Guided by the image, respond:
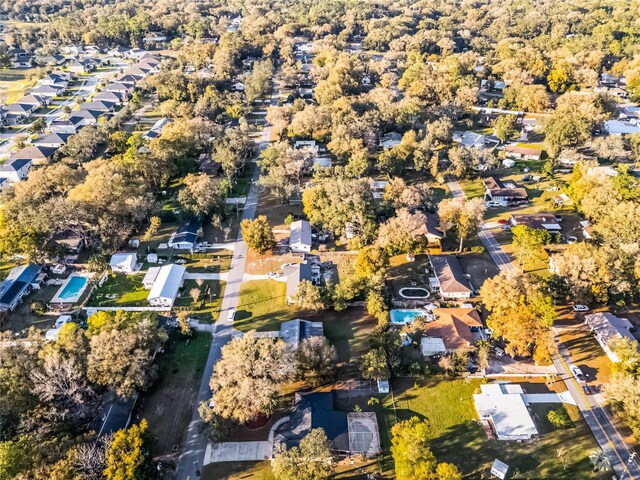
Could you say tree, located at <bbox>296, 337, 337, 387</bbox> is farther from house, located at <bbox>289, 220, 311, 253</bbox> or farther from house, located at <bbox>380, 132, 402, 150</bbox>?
house, located at <bbox>380, 132, 402, 150</bbox>

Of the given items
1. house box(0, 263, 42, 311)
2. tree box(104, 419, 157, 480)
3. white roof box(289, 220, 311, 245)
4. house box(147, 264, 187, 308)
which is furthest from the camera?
white roof box(289, 220, 311, 245)

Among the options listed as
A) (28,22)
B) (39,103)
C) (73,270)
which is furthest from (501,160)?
(28,22)

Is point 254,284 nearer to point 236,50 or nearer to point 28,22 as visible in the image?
point 236,50

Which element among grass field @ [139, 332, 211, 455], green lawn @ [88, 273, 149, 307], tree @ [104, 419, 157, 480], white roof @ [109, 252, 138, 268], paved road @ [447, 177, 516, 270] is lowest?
paved road @ [447, 177, 516, 270]

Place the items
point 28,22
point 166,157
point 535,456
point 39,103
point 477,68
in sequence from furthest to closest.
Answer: point 28,22 → point 477,68 → point 39,103 → point 166,157 → point 535,456

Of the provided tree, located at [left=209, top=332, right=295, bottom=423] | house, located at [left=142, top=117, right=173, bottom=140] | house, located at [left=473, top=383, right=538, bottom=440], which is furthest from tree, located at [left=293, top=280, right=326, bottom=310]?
house, located at [left=142, top=117, right=173, bottom=140]

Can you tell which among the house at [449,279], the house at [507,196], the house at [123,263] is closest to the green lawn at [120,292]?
the house at [123,263]
